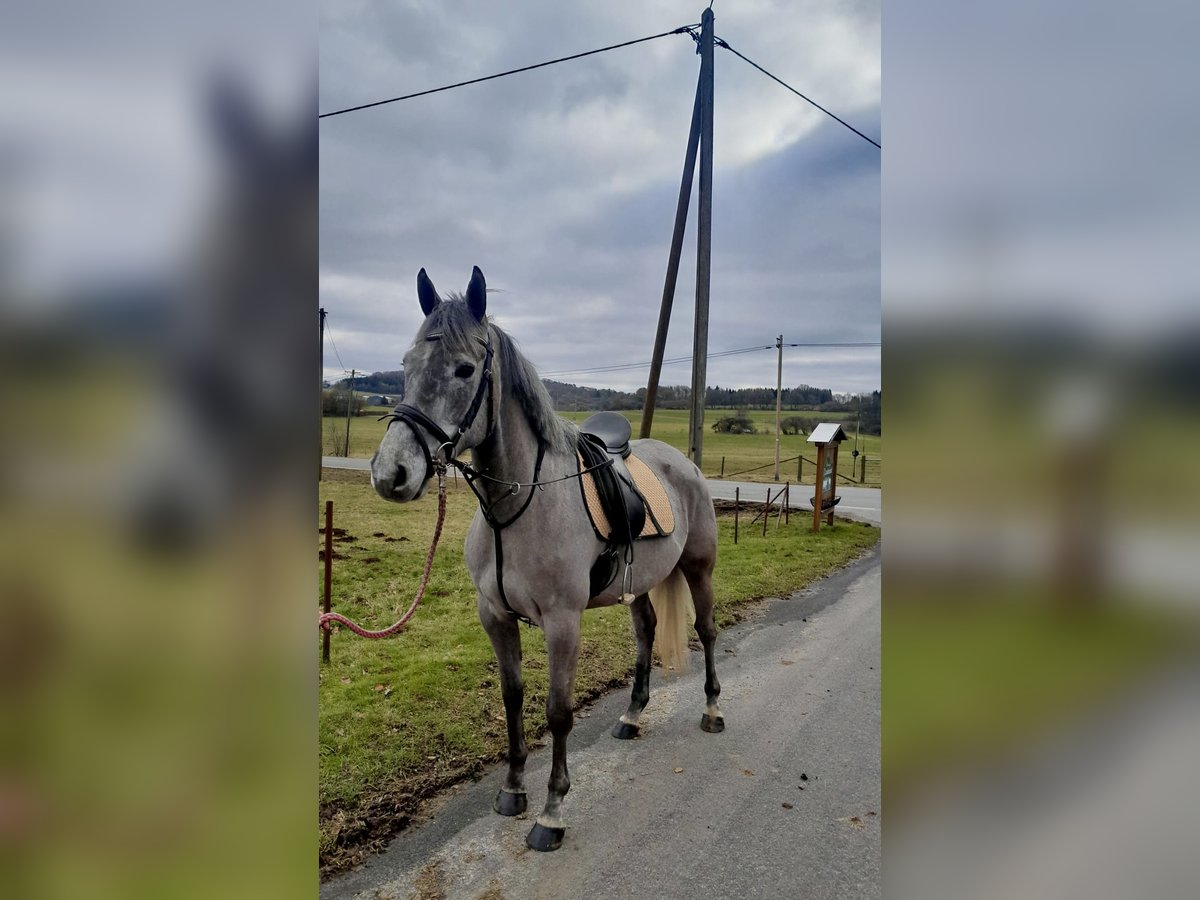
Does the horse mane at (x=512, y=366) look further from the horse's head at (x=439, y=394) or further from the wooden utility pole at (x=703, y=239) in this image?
the wooden utility pole at (x=703, y=239)

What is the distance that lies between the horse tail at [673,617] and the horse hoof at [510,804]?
4.70 ft

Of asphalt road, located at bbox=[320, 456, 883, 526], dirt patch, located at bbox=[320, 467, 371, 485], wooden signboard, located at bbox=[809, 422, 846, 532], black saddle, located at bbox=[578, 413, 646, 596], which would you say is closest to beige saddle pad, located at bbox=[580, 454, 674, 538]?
black saddle, located at bbox=[578, 413, 646, 596]

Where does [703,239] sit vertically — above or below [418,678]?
above

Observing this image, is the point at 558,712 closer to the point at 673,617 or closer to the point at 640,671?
→ the point at 640,671

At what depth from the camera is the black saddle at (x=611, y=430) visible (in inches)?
144

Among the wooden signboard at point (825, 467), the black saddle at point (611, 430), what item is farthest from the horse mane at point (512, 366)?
the wooden signboard at point (825, 467)

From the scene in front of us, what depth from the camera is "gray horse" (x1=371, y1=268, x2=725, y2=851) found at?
216 centimetres

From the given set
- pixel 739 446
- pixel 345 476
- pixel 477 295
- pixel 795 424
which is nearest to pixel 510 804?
pixel 477 295

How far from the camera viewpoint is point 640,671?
3.79 m
